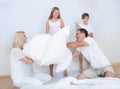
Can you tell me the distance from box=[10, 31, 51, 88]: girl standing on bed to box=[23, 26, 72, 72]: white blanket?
100 mm

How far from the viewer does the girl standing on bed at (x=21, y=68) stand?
306cm

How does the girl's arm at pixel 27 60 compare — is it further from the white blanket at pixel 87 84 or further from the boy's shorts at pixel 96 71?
the boy's shorts at pixel 96 71

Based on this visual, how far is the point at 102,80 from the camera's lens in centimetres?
290

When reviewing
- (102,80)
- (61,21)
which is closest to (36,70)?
(61,21)

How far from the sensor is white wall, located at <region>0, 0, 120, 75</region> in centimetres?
429

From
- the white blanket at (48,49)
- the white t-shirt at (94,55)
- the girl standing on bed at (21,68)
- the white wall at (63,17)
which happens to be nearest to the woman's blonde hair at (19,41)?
the girl standing on bed at (21,68)

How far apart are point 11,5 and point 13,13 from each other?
0.14m

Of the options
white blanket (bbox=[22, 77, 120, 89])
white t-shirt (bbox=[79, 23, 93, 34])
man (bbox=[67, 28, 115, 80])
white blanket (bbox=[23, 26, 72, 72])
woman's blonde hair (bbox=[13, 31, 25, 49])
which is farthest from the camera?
white t-shirt (bbox=[79, 23, 93, 34])

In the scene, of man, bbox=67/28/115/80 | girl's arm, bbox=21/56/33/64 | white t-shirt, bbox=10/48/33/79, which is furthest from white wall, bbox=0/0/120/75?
girl's arm, bbox=21/56/33/64

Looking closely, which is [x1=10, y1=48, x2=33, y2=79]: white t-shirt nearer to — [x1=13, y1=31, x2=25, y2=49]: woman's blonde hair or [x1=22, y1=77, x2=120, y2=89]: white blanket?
[x1=13, y1=31, x2=25, y2=49]: woman's blonde hair

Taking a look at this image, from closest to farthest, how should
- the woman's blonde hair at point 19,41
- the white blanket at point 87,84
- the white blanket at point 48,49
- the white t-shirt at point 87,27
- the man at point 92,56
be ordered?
the white blanket at point 87,84, the white blanket at point 48,49, the woman's blonde hair at point 19,41, the man at point 92,56, the white t-shirt at point 87,27

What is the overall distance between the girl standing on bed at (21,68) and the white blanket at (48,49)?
0.10 meters

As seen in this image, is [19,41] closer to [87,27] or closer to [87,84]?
[87,84]

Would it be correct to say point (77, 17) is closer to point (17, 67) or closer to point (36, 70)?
point (36, 70)
